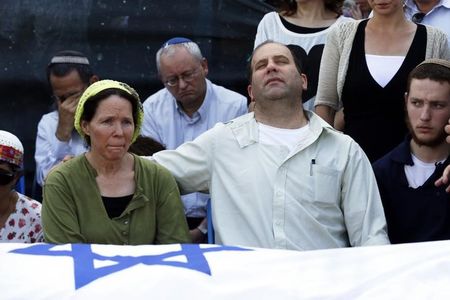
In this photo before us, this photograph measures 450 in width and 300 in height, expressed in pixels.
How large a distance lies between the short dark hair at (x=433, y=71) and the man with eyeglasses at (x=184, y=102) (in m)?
1.49

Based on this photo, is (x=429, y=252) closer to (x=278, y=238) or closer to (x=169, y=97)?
(x=278, y=238)

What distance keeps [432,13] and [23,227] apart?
2.58m

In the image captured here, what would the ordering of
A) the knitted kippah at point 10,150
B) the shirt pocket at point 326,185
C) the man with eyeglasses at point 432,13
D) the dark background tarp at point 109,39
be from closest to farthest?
the shirt pocket at point 326,185 < the knitted kippah at point 10,150 < the man with eyeglasses at point 432,13 < the dark background tarp at point 109,39

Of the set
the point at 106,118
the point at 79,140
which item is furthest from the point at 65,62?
the point at 106,118

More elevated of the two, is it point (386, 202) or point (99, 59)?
point (99, 59)

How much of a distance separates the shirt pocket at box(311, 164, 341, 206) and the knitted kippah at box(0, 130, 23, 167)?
152 cm

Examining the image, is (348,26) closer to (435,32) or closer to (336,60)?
(336,60)

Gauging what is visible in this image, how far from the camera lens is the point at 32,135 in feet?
24.2

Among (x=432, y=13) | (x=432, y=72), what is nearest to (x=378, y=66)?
(x=432, y=72)

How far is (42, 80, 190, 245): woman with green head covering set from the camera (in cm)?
505

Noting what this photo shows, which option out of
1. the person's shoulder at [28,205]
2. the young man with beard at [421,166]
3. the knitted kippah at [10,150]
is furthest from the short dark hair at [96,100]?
the young man with beard at [421,166]

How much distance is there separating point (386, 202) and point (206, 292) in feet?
4.63

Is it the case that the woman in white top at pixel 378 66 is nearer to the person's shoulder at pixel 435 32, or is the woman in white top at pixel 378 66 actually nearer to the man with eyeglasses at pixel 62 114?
the person's shoulder at pixel 435 32

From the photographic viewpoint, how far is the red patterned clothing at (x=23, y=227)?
5699 mm
